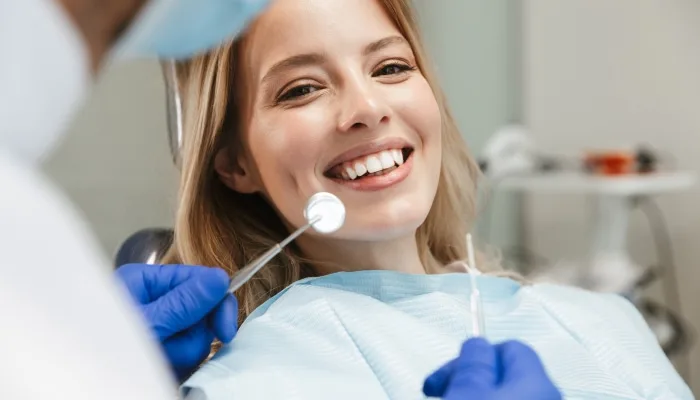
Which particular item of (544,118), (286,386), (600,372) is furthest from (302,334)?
(544,118)

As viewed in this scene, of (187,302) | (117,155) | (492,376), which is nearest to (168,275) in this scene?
(187,302)

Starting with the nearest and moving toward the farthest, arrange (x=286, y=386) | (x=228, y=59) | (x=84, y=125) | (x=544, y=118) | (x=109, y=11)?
(x=109, y=11) → (x=286, y=386) → (x=228, y=59) → (x=84, y=125) → (x=544, y=118)

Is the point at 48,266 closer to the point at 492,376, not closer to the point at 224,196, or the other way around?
the point at 492,376

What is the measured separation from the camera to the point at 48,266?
407mm

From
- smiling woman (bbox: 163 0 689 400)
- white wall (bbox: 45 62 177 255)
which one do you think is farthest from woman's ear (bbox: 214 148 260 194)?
white wall (bbox: 45 62 177 255)

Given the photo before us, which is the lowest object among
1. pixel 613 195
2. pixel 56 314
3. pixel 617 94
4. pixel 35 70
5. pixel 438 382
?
→ pixel 613 195

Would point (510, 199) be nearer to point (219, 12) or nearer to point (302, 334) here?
point (302, 334)

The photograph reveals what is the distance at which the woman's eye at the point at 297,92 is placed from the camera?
1.05m

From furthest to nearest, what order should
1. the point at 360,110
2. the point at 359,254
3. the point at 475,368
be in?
the point at 359,254 < the point at 360,110 < the point at 475,368

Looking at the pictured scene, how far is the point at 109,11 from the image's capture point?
46 cm

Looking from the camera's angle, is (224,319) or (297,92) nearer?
(224,319)

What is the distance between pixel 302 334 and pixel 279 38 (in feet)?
1.29

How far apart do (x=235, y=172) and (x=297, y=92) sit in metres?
0.17

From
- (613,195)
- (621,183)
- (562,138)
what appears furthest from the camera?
(562,138)
